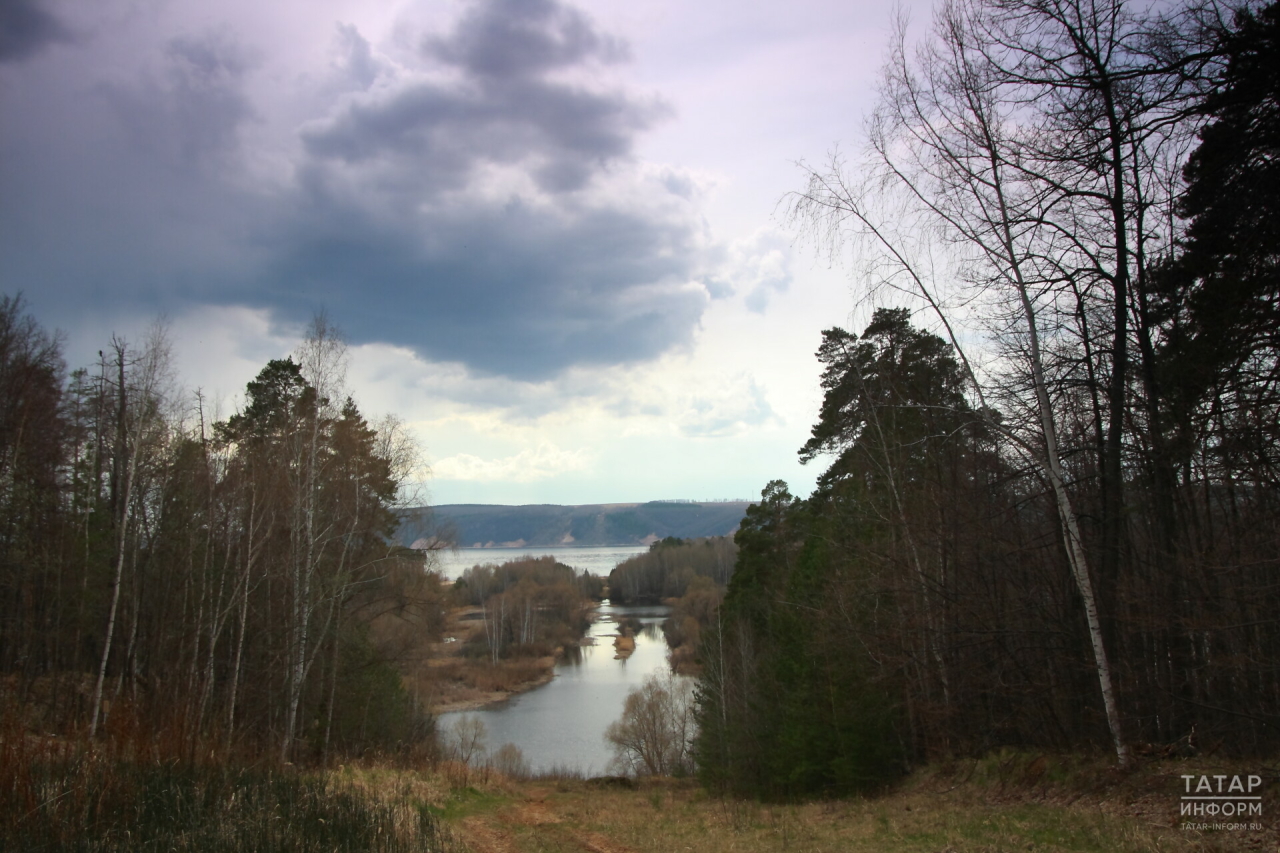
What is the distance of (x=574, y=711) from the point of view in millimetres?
38156

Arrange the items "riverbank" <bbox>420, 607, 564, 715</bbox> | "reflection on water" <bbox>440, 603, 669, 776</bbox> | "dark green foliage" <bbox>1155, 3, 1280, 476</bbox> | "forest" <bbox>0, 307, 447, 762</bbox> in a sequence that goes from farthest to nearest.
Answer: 1. "riverbank" <bbox>420, 607, 564, 715</bbox>
2. "reflection on water" <bbox>440, 603, 669, 776</bbox>
3. "forest" <bbox>0, 307, 447, 762</bbox>
4. "dark green foliage" <bbox>1155, 3, 1280, 476</bbox>

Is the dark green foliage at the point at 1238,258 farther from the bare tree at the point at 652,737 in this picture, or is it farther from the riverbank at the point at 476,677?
the riverbank at the point at 476,677

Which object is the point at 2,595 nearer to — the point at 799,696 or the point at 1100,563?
the point at 799,696

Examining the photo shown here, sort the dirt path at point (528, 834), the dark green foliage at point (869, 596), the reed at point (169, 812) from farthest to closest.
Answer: the dark green foliage at point (869, 596), the dirt path at point (528, 834), the reed at point (169, 812)

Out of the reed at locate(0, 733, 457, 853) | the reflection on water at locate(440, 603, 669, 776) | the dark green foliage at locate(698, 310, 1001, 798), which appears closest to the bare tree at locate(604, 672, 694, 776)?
the reflection on water at locate(440, 603, 669, 776)

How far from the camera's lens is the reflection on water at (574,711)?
30.1 meters

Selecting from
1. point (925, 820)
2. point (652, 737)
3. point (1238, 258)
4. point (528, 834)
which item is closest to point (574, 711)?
point (652, 737)

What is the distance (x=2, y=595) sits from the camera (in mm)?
18125

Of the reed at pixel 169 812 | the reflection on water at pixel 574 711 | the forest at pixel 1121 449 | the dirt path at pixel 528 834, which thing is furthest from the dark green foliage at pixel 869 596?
the reflection on water at pixel 574 711

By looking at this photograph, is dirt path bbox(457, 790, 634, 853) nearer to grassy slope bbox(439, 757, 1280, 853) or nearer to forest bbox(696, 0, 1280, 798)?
grassy slope bbox(439, 757, 1280, 853)

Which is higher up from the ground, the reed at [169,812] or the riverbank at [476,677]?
the reed at [169,812]

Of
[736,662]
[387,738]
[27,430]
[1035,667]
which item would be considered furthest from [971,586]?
[27,430]

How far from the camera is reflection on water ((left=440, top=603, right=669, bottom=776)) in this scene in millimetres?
30141

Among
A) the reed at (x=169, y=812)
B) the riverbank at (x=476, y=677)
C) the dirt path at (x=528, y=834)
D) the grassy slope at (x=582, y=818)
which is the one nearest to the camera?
the reed at (x=169, y=812)
